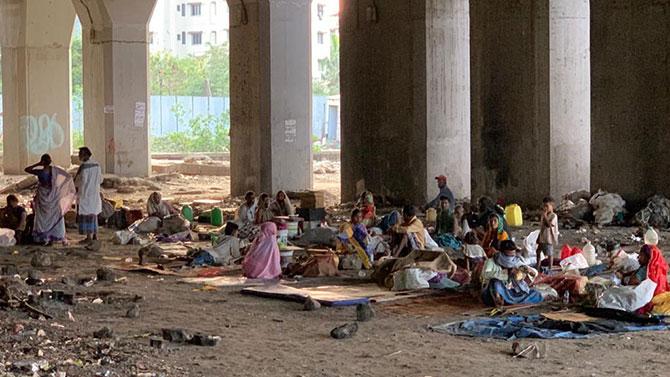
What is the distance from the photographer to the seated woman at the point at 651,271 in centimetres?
1167

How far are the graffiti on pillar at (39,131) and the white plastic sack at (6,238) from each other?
18.8m

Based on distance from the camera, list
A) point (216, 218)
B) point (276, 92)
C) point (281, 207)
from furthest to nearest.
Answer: point (276, 92)
point (216, 218)
point (281, 207)

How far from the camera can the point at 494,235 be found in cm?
1436

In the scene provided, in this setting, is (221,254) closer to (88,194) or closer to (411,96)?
(88,194)

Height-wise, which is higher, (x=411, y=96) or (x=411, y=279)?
(x=411, y=96)

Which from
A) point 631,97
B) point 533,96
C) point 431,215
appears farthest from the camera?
point 533,96

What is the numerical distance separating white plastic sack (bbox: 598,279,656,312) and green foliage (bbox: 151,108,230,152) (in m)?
40.4

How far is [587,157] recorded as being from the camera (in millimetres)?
22219

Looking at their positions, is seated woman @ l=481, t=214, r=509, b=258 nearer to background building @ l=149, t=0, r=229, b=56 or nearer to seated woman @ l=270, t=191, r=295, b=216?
seated woman @ l=270, t=191, r=295, b=216

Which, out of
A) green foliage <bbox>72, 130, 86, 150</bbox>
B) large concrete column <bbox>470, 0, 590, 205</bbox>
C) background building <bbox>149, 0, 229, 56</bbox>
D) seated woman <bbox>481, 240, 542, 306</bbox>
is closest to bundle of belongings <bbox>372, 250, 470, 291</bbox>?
seated woman <bbox>481, 240, 542, 306</bbox>

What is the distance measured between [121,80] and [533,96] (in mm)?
14197

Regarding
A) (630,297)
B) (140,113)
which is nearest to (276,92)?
Result: (140,113)

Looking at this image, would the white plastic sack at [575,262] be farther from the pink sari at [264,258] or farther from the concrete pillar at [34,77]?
the concrete pillar at [34,77]

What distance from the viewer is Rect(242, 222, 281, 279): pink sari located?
14.8m
